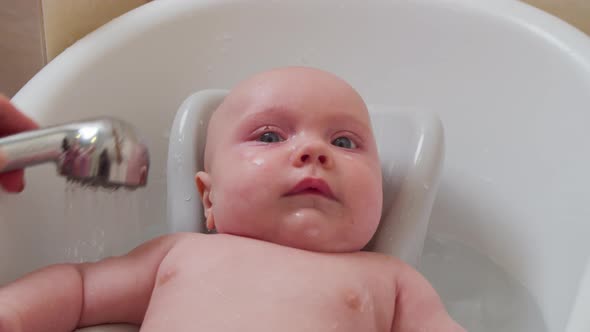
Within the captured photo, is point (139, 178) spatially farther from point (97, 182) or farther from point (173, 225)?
point (173, 225)

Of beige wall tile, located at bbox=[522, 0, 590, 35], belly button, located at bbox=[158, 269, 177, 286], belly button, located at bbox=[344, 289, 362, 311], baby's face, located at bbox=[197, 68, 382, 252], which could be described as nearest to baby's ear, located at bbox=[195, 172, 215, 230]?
baby's face, located at bbox=[197, 68, 382, 252]

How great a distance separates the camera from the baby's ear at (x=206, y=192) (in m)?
1.11

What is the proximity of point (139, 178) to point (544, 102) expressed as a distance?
796mm

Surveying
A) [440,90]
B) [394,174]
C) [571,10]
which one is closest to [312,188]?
[394,174]

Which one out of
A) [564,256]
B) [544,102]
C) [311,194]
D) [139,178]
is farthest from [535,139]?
[139,178]

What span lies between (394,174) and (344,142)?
7.2 inches

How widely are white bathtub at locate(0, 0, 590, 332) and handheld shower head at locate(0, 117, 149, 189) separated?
0.97ft

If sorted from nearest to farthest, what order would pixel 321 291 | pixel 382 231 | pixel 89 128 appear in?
pixel 89 128
pixel 321 291
pixel 382 231

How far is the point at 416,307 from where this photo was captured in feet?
3.46

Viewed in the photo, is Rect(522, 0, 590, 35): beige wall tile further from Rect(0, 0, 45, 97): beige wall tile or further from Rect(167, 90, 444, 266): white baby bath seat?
Rect(0, 0, 45, 97): beige wall tile

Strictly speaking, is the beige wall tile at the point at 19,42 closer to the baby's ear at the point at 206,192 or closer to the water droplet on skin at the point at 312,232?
the baby's ear at the point at 206,192

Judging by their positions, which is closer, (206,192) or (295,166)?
(295,166)

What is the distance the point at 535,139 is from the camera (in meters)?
1.36

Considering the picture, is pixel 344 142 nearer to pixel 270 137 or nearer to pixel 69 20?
pixel 270 137
